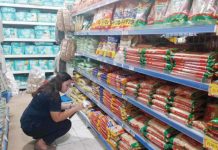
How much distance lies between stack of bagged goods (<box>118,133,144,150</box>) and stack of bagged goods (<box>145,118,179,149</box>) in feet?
0.88

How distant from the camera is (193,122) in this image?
157 cm

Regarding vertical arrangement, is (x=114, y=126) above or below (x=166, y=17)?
below

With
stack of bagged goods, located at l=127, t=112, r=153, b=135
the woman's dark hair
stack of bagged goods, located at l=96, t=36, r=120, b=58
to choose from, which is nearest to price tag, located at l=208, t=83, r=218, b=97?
stack of bagged goods, located at l=127, t=112, r=153, b=135

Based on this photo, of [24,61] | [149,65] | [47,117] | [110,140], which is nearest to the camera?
[149,65]

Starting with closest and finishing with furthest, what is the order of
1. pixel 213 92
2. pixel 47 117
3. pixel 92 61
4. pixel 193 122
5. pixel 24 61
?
pixel 213 92 < pixel 193 122 < pixel 47 117 < pixel 92 61 < pixel 24 61

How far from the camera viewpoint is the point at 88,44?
379 cm

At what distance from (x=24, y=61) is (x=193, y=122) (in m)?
5.19

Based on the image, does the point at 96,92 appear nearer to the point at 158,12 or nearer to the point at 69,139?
the point at 69,139

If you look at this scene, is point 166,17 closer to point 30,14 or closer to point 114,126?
point 114,126

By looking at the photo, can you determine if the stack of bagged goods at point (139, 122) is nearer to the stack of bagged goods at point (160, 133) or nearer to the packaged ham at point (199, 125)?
the stack of bagged goods at point (160, 133)

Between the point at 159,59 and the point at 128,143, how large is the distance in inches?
40.0

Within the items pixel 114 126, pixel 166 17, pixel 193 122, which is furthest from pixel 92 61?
pixel 193 122

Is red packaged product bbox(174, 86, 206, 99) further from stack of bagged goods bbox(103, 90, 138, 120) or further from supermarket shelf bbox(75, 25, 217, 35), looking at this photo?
stack of bagged goods bbox(103, 90, 138, 120)

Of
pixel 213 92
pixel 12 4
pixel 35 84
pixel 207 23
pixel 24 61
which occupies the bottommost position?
pixel 35 84
